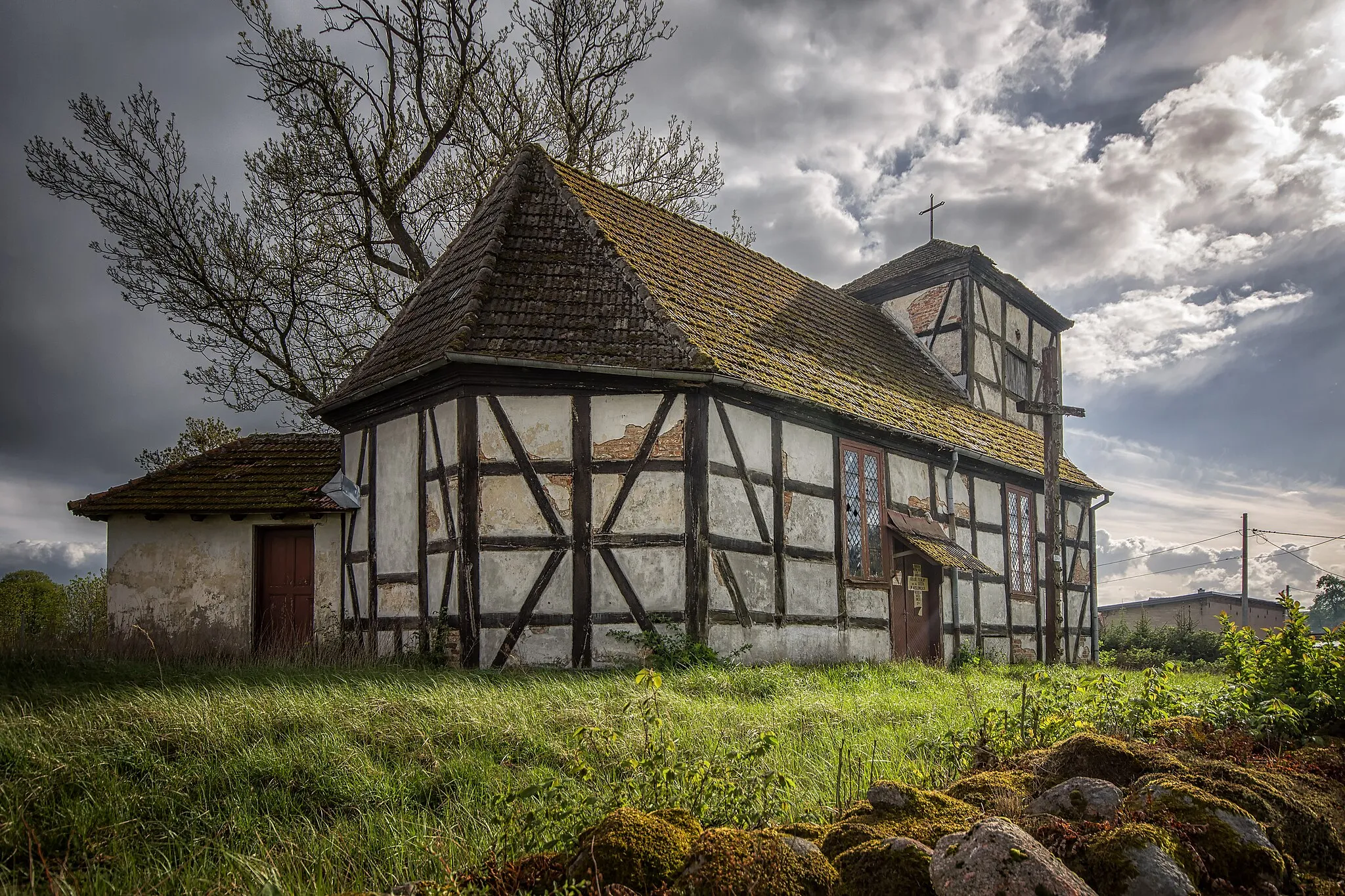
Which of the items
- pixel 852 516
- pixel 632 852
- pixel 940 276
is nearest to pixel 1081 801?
pixel 632 852

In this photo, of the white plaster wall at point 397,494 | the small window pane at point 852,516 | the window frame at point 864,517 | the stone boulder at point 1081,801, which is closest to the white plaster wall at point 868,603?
the window frame at point 864,517

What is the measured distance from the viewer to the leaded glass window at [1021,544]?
54.7 feet

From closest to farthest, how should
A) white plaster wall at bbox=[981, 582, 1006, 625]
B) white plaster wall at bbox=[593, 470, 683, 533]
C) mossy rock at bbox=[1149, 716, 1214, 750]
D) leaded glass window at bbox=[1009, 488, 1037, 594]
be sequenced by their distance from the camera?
1. mossy rock at bbox=[1149, 716, 1214, 750]
2. white plaster wall at bbox=[593, 470, 683, 533]
3. white plaster wall at bbox=[981, 582, 1006, 625]
4. leaded glass window at bbox=[1009, 488, 1037, 594]

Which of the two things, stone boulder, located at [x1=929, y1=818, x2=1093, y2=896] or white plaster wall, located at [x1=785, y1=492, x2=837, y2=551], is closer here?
stone boulder, located at [x1=929, y1=818, x2=1093, y2=896]

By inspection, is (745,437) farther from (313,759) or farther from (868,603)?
(313,759)

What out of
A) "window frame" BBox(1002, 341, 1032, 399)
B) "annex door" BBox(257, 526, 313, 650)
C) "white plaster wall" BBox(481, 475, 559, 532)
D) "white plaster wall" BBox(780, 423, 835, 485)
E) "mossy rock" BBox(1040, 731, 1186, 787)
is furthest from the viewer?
"window frame" BBox(1002, 341, 1032, 399)

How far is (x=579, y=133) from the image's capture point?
60.6ft

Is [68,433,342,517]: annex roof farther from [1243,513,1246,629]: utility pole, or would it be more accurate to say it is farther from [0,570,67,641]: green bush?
[1243,513,1246,629]: utility pole

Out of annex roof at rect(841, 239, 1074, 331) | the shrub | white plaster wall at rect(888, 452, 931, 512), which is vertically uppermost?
annex roof at rect(841, 239, 1074, 331)

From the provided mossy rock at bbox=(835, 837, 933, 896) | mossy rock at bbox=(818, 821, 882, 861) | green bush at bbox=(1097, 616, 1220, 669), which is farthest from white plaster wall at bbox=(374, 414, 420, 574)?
green bush at bbox=(1097, 616, 1220, 669)

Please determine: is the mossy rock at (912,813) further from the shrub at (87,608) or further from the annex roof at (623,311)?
the shrub at (87,608)

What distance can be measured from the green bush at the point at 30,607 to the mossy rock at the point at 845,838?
11.7 metres

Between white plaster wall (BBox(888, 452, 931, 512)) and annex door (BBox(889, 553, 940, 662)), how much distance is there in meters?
0.87

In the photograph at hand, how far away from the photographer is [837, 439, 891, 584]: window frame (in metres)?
12.5
